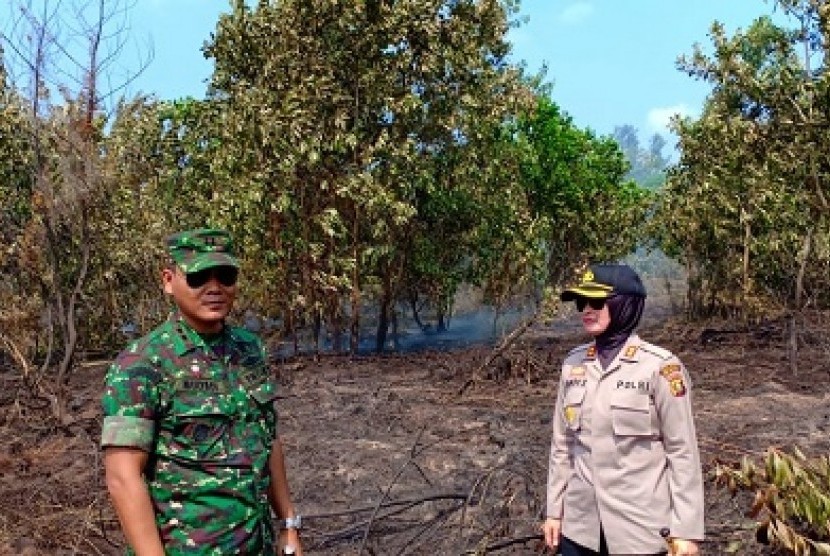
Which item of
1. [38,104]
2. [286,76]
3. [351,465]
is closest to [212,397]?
[351,465]

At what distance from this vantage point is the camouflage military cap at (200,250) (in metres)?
2.44

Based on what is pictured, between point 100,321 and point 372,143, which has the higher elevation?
point 372,143

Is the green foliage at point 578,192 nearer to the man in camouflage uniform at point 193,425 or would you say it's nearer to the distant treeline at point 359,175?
the distant treeline at point 359,175

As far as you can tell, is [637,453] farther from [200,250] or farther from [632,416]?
[200,250]

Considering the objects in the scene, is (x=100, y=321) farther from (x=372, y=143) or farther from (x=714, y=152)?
(x=714, y=152)

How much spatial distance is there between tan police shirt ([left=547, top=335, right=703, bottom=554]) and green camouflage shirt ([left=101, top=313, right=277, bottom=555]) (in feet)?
3.94

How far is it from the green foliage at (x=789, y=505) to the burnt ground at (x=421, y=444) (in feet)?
0.97

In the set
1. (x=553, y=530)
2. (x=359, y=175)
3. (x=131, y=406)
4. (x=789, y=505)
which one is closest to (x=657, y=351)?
(x=553, y=530)

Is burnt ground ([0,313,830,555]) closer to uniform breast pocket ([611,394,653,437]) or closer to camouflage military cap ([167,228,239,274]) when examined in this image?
uniform breast pocket ([611,394,653,437])

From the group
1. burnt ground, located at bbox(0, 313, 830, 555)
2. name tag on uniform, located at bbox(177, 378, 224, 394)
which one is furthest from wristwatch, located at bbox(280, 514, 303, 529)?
burnt ground, located at bbox(0, 313, 830, 555)

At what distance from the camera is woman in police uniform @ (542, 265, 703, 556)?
287cm

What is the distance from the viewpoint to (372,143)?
47.9 ft

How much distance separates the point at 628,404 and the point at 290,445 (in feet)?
20.7

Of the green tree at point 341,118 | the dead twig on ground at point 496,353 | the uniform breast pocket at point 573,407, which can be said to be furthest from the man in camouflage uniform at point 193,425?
the green tree at point 341,118
